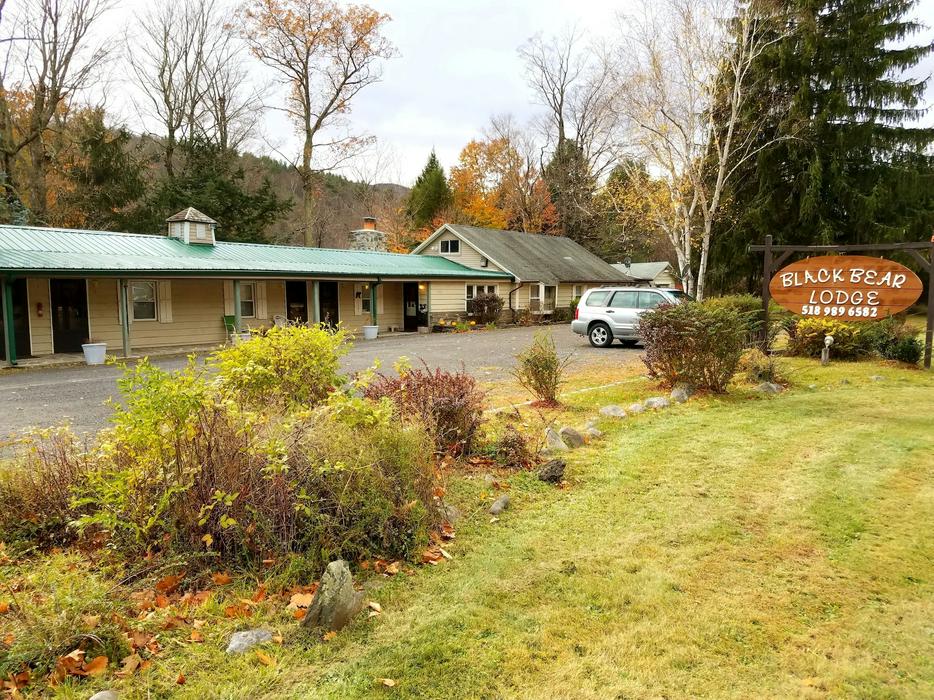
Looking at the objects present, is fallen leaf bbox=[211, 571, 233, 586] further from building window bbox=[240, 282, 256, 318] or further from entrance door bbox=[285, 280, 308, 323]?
entrance door bbox=[285, 280, 308, 323]

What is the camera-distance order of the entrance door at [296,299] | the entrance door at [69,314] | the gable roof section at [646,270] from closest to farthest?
the entrance door at [69,314], the entrance door at [296,299], the gable roof section at [646,270]

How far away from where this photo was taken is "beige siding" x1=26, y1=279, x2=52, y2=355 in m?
15.3

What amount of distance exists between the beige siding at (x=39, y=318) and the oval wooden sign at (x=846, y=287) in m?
17.7

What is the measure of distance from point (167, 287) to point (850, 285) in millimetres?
17583

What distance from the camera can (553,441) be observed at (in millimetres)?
6160

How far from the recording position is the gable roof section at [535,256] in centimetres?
2886

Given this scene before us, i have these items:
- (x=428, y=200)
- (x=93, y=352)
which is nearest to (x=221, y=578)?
(x=93, y=352)

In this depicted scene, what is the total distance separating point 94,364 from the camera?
14.6 meters

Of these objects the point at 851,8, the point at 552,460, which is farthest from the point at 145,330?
the point at 851,8

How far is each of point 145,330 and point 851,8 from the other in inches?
1057

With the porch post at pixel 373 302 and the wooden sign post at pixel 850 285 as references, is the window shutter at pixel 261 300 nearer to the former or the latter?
the porch post at pixel 373 302

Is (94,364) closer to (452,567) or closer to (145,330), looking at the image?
(145,330)

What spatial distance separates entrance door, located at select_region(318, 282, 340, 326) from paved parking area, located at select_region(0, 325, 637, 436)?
264 cm

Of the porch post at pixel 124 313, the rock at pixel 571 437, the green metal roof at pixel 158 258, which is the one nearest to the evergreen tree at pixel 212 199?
the green metal roof at pixel 158 258
